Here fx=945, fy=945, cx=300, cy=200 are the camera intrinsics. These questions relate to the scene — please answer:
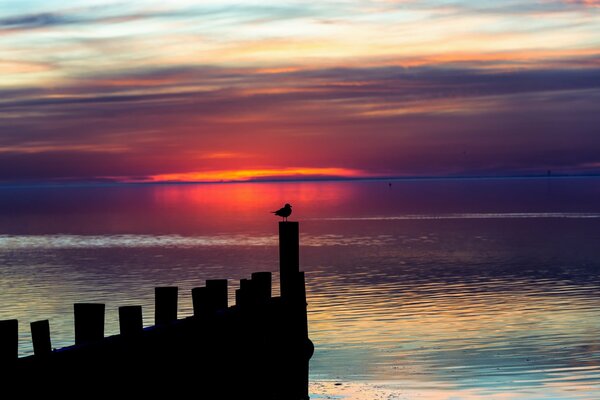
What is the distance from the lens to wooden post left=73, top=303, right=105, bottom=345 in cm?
1127

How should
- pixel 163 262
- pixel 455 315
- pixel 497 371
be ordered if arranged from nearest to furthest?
1. pixel 497 371
2. pixel 455 315
3. pixel 163 262

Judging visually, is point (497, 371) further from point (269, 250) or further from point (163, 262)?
point (269, 250)

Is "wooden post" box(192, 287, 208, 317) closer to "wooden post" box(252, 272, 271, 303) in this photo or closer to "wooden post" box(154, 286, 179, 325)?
"wooden post" box(154, 286, 179, 325)

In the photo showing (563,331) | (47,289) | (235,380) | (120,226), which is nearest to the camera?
(235,380)

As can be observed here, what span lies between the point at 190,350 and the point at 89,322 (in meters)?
1.83

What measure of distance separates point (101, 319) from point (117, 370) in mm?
817

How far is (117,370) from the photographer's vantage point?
10781mm

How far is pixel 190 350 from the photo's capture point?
41.6 feet

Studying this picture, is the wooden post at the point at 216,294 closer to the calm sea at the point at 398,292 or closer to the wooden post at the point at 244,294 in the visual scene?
the wooden post at the point at 244,294

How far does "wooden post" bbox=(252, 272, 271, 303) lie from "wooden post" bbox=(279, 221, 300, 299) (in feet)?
4.25

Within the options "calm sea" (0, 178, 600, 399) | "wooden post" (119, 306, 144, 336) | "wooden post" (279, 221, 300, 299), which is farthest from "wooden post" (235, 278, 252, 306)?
"calm sea" (0, 178, 600, 399)

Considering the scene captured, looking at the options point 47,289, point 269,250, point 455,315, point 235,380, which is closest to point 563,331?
point 455,315

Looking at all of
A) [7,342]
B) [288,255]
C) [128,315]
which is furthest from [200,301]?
[7,342]

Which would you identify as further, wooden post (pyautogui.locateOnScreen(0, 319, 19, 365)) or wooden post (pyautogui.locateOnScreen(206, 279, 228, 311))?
wooden post (pyautogui.locateOnScreen(206, 279, 228, 311))
